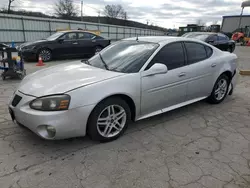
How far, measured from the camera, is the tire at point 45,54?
9.09 m

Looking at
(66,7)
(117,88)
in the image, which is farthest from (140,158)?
(66,7)

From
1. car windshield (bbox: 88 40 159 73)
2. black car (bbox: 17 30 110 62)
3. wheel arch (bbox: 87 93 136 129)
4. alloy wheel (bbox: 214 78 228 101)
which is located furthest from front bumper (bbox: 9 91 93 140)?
black car (bbox: 17 30 110 62)

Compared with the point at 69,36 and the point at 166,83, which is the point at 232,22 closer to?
the point at 69,36

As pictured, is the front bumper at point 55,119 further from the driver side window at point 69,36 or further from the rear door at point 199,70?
the driver side window at point 69,36

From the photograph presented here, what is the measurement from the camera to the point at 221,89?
4477 mm

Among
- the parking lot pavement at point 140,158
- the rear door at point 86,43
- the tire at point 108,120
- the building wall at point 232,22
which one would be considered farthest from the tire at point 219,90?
the building wall at point 232,22

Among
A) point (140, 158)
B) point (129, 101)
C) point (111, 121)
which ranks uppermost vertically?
point (129, 101)

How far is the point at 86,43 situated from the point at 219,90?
300 inches

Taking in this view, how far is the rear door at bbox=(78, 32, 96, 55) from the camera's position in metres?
10.2

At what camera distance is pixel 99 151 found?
2674mm

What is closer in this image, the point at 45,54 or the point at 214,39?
the point at 45,54

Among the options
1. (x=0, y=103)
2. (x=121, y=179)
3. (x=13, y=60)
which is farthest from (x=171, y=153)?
(x=13, y=60)

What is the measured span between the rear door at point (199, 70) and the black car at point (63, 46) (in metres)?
7.20

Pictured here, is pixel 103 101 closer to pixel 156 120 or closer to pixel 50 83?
pixel 50 83
